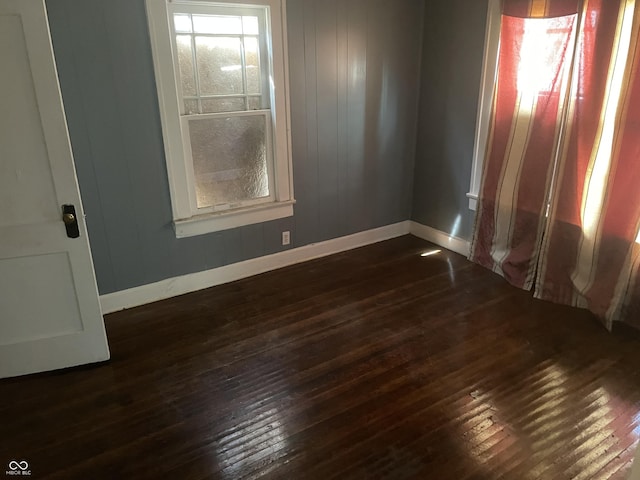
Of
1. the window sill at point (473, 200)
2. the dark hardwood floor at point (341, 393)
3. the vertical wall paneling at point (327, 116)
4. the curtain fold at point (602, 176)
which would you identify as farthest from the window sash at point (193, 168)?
the curtain fold at point (602, 176)

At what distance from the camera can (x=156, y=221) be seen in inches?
126

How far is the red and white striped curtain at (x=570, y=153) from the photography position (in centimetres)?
267

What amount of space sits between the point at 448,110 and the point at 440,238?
3.62 feet

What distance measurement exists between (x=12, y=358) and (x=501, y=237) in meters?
3.24

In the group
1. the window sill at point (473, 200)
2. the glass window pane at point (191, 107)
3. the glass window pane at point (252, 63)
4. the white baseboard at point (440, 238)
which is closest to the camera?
the glass window pane at point (191, 107)

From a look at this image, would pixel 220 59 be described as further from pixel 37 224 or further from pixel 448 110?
pixel 448 110

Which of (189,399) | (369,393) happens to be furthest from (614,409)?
(189,399)

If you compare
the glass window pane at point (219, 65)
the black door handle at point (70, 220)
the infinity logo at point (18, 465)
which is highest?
the glass window pane at point (219, 65)

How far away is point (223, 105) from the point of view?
3.24 m

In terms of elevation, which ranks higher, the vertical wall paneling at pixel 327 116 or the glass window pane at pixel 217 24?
the glass window pane at pixel 217 24

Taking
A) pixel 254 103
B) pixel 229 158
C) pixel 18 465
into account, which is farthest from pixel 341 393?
pixel 254 103

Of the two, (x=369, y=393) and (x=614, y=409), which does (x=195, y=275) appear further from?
(x=614, y=409)

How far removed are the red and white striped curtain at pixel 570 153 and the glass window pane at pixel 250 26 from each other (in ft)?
5.54

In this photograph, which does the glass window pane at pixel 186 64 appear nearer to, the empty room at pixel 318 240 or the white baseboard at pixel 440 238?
the empty room at pixel 318 240
